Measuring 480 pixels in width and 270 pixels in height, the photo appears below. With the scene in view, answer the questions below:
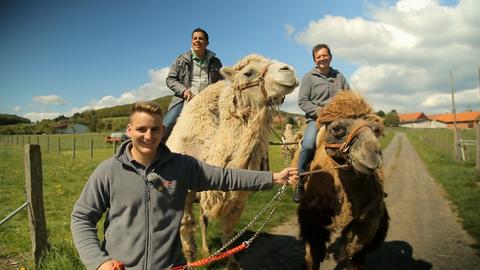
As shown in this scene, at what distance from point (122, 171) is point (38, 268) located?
2784 mm

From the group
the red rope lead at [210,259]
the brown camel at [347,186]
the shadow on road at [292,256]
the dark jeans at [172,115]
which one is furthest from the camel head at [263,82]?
the shadow on road at [292,256]

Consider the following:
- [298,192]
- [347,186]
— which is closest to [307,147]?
[298,192]

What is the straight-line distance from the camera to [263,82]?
4.17 meters

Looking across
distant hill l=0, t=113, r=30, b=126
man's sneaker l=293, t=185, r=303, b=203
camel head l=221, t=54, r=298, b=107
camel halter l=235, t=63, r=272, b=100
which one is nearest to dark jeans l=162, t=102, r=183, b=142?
camel head l=221, t=54, r=298, b=107

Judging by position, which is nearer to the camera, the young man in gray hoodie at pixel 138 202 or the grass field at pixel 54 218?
the young man in gray hoodie at pixel 138 202

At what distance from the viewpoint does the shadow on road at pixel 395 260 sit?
5352 millimetres

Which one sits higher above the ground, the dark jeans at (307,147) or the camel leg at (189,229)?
the dark jeans at (307,147)

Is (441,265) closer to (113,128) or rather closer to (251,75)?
(251,75)

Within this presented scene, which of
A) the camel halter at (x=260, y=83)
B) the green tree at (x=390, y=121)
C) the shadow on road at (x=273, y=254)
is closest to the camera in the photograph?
the camel halter at (x=260, y=83)

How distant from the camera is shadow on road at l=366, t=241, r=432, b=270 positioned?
535cm

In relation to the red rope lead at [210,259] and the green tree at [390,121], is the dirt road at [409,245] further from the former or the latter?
the red rope lead at [210,259]

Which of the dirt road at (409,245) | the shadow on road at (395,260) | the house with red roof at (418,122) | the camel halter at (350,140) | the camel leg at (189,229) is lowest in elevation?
the shadow on road at (395,260)

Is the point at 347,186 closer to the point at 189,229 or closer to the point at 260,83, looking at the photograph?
the point at 260,83

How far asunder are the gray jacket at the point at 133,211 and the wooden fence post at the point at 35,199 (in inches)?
91.8
